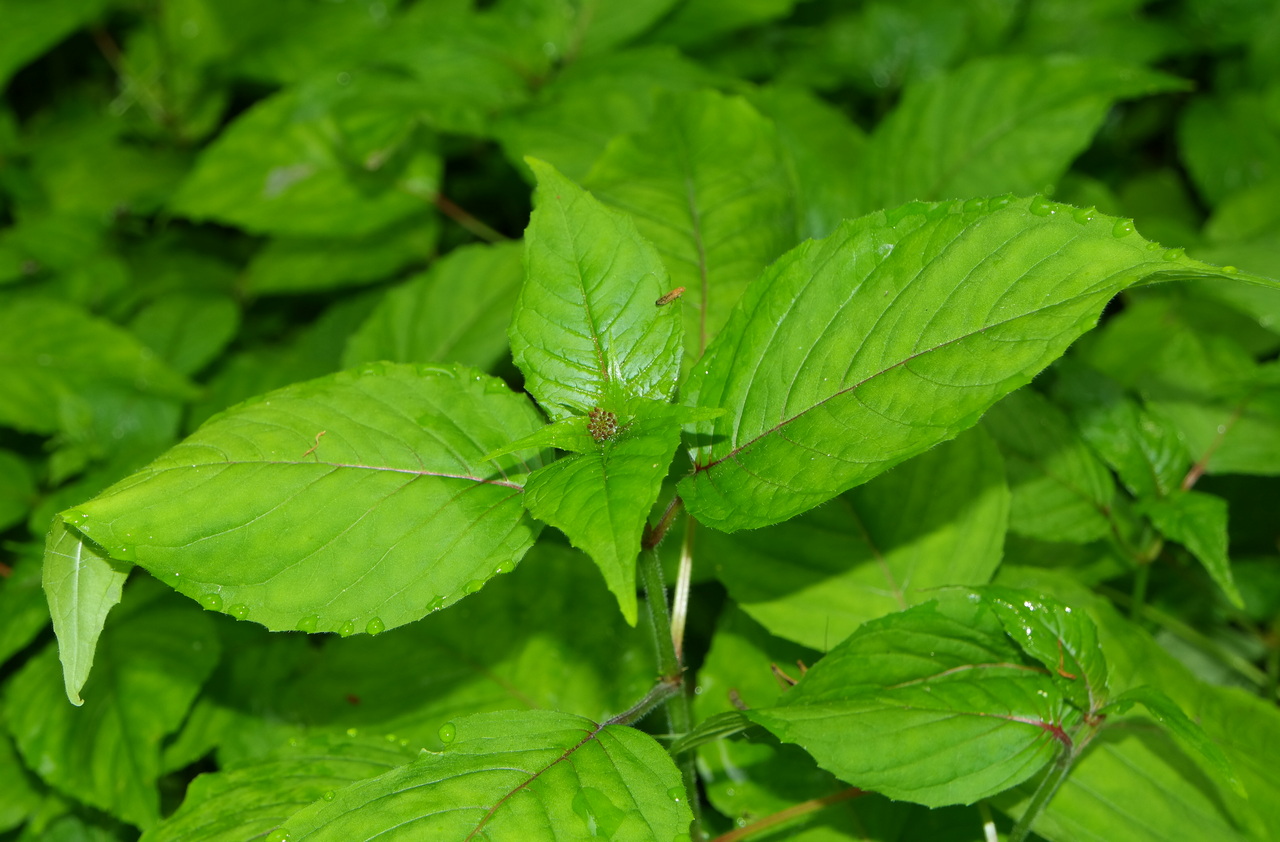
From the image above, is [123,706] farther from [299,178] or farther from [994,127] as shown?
[994,127]

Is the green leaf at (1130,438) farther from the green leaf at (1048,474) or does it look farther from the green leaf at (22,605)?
the green leaf at (22,605)

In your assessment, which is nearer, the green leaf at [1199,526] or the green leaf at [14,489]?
the green leaf at [1199,526]

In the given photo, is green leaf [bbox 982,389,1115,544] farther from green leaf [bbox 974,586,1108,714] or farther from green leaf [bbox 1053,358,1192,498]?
green leaf [bbox 974,586,1108,714]

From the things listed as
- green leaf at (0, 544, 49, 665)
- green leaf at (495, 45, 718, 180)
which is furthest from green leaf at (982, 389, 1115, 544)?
green leaf at (0, 544, 49, 665)

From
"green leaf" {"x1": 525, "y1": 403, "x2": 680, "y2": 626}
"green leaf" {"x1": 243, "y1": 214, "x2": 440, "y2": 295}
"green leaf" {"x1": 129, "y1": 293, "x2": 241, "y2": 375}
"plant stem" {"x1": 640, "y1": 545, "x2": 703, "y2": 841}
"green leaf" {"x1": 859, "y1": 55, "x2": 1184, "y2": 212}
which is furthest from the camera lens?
"green leaf" {"x1": 243, "y1": 214, "x2": 440, "y2": 295}

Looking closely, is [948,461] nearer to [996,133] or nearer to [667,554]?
[667,554]

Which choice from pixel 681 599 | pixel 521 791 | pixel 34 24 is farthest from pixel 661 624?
pixel 34 24

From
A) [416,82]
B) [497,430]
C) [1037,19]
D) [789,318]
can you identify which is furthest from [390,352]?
[1037,19]

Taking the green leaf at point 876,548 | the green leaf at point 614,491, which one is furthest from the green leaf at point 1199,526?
the green leaf at point 614,491
